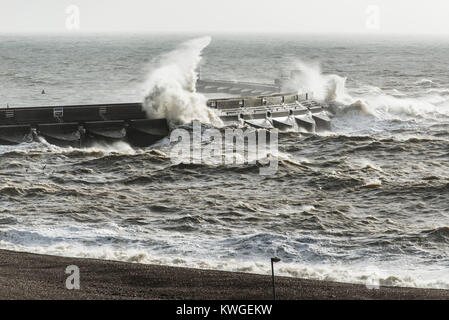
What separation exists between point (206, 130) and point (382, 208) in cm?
1422

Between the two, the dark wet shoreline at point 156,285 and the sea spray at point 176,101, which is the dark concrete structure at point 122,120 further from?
the dark wet shoreline at point 156,285
